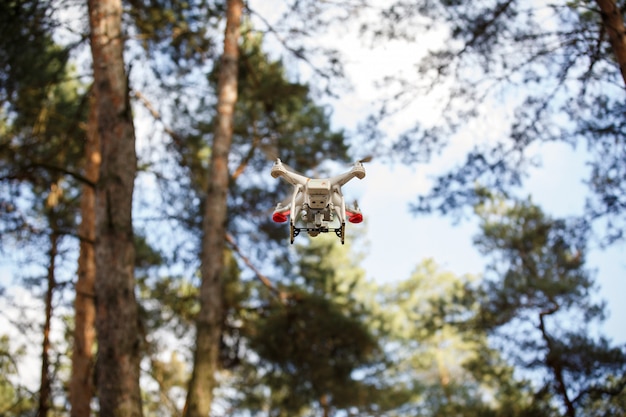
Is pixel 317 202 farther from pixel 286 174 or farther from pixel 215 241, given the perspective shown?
pixel 215 241

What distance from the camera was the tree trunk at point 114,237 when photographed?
4.51 metres

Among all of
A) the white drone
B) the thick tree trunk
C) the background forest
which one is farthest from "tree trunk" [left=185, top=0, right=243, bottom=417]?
the white drone

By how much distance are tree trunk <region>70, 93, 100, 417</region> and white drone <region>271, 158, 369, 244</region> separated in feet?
18.4

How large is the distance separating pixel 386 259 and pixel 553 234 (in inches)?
492

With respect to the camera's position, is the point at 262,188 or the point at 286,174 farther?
the point at 262,188

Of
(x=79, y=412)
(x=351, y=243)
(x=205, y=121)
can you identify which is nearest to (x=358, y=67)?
(x=205, y=121)

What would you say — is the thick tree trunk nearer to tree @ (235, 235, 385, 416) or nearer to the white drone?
the white drone

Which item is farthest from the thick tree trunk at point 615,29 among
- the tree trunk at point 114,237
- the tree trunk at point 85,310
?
the tree trunk at point 85,310

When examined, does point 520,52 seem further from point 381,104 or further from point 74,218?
point 74,218

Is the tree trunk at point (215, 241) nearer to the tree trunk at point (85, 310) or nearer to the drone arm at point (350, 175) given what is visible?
the tree trunk at point (85, 310)

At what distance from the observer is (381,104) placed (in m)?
8.12

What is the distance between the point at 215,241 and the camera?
7508mm

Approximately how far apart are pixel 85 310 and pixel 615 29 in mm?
7037

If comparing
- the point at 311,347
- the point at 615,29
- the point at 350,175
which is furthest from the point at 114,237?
the point at 311,347
